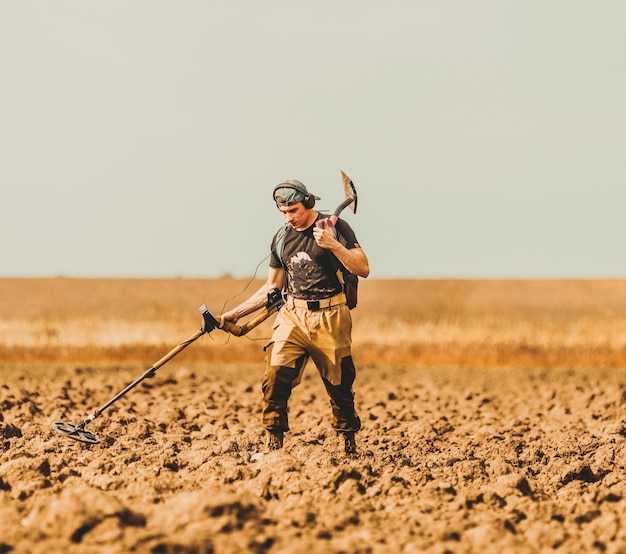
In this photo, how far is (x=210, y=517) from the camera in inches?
197

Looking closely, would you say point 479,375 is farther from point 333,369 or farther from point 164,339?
point 333,369

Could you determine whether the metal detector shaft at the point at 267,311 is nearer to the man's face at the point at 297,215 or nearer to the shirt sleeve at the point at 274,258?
the shirt sleeve at the point at 274,258

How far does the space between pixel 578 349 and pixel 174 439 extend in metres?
10.1

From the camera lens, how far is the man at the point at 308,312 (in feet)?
22.9

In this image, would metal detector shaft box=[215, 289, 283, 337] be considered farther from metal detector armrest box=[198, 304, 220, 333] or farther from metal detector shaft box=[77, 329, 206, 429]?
metal detector shaft box=[77, 329, 206, 429]

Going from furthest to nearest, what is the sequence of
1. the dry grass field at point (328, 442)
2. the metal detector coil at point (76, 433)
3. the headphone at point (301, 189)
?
the metal detector coil at point (76, 433) < the headphone at point (301, 189) < the dry grass field at point (328, 442)

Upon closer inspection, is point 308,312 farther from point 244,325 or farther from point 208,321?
point 208,321

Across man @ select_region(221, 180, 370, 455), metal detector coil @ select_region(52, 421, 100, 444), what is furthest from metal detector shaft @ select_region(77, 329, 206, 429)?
man @ select_region(221, 180, 370, 455)

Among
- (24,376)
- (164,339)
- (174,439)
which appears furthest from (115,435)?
(164,339)

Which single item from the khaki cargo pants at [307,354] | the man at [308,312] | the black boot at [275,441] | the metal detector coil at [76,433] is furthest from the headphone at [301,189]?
the metal detector coil at [76,433]

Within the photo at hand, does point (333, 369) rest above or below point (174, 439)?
above

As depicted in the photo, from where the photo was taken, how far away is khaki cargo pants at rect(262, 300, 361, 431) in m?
7.01

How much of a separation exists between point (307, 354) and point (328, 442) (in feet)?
4.88

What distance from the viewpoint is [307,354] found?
7.23 m
